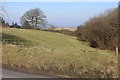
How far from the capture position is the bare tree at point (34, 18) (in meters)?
68.9

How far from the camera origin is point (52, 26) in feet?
242

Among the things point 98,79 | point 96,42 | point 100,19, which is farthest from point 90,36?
point 98,79

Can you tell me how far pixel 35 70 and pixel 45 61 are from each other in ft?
5.40

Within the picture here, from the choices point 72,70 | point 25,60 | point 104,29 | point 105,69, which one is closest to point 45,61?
point 25,60

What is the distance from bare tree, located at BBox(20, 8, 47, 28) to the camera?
68.9 meters

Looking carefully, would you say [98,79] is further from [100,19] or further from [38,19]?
[38,19]

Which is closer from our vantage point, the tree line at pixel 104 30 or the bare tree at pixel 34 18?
the tree line at pixel 104 30

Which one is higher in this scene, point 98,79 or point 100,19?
point 100,19

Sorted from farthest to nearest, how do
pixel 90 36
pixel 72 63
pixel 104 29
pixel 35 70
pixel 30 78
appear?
pixel 90 36
pixel 104 29
pixel 72 63
pixel 35 70
pixel 30 78

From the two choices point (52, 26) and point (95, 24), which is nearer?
point (95, 24)

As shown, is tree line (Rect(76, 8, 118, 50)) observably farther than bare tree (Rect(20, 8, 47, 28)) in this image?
No

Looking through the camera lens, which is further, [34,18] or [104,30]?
[34,18]

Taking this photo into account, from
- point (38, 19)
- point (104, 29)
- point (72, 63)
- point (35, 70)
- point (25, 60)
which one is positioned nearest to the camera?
point (35, 70)

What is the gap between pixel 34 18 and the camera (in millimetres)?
69500
